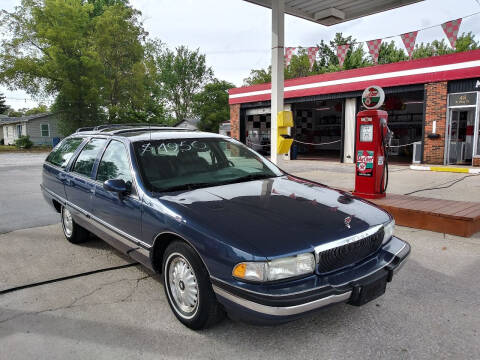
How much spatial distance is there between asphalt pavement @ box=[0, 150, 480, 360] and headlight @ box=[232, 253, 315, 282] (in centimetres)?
30

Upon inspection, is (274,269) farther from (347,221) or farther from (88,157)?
(88,157)

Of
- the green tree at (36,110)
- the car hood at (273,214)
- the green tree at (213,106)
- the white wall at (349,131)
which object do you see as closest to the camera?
the car hood at (273,214)

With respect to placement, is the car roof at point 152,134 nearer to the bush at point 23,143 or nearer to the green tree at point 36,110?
the bush at point 23,143

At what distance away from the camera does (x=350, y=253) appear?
7.79 feet

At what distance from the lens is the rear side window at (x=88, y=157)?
12.7ft

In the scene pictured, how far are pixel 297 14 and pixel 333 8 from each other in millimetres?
918

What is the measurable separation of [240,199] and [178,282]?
2.59ft

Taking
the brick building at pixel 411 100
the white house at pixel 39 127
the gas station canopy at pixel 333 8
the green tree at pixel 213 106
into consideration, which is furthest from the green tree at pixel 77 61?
the gas station canopy at pixel 333 8

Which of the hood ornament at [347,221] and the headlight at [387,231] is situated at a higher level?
the hood ornament at [347,221]

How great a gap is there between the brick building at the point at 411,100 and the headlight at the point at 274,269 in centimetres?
1234

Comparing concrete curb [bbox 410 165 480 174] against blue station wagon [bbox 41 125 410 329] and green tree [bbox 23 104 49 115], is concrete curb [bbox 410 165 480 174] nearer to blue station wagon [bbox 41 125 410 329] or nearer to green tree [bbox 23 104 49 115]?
blue station wagon [bbox 41 125 410 329]

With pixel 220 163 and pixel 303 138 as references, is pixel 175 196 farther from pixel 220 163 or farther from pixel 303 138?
pixel 303 138

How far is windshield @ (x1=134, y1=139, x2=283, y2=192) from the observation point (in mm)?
3100

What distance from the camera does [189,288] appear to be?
2527 millimetres
